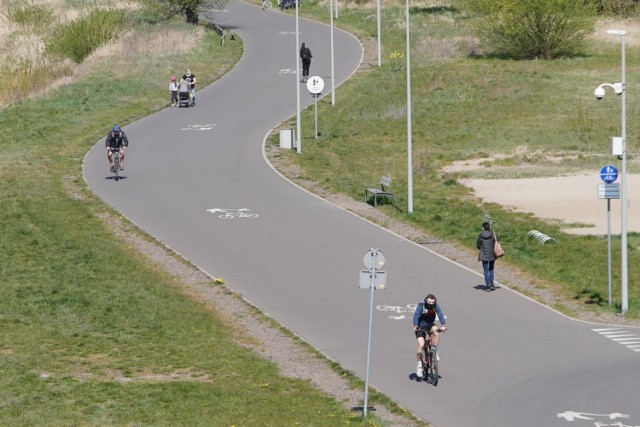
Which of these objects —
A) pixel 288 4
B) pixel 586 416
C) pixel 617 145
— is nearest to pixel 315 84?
pixel 617 145

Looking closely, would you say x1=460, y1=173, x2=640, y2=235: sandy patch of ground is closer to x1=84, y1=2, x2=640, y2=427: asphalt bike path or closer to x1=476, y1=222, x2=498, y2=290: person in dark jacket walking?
x1=84, y1=2, x2=640, y2=427: asphalt bike path

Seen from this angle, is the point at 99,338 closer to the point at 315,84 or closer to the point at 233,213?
the point at 233,213

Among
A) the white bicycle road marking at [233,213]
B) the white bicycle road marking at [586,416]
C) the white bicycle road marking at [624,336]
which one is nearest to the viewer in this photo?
the white bicycle road marking at [586,416]

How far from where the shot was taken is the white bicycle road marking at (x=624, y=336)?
94.3 ft

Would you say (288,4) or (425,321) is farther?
(288,4)

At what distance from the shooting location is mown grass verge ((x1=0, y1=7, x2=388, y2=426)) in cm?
2352

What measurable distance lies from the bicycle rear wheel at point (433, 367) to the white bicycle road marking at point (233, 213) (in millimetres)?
17573

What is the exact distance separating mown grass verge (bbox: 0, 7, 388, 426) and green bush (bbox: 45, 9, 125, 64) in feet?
85.7

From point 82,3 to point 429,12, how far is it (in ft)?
75.3

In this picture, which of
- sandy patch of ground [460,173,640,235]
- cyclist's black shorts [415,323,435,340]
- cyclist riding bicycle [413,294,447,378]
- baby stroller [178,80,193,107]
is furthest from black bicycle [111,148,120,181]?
cyclist's black shorts [415,323,435,340]

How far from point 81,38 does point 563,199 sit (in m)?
39.6

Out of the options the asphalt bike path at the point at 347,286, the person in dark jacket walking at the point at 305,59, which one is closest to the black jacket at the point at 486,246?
the asphalt bike path at the point at 347,286

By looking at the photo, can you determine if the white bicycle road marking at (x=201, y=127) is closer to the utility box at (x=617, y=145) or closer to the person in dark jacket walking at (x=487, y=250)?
the person in dark jacket walking at (x=487, y=250)

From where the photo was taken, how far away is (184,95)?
63.4 m
